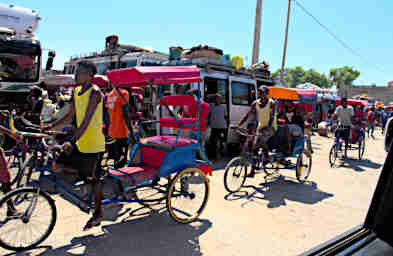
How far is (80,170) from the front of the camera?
10.5 feet

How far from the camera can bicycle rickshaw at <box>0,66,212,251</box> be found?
301 cm

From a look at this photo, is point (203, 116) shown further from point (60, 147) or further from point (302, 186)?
point (60, 147)

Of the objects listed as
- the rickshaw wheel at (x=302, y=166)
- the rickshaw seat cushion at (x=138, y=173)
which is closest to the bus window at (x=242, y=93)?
the rickshaw wheel at (x=302, y=166)

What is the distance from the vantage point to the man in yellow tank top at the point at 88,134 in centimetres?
316

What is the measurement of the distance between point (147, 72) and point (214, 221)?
2.34m

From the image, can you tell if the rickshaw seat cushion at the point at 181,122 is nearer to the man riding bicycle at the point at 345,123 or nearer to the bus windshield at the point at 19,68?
the man riding bicycle at the point at 345,123

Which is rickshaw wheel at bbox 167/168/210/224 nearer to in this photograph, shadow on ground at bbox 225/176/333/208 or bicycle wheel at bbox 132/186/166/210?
bicycle wheel at bbox 132/186/166/210

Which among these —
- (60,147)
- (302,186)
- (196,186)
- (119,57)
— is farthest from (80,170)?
(119,57)

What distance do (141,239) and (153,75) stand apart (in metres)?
2.08

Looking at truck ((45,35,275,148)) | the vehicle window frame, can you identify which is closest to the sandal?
truck ((45,35,275,148))

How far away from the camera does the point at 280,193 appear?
5.55 meters

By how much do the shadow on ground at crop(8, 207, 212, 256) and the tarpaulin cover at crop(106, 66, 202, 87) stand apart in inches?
76.7

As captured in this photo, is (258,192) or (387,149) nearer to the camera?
(387,149)

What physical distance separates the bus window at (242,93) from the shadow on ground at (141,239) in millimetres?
5149
